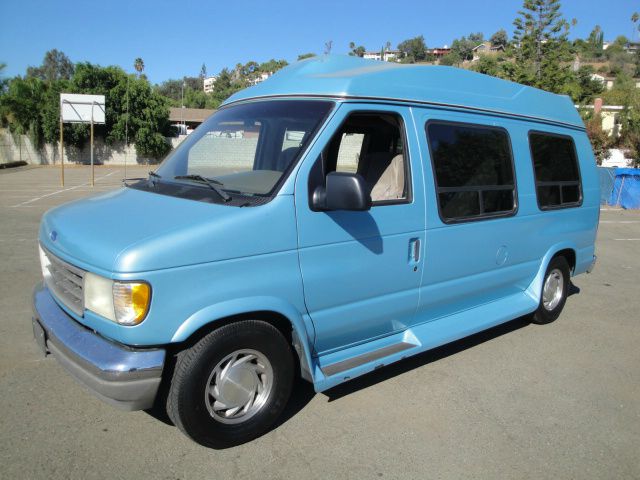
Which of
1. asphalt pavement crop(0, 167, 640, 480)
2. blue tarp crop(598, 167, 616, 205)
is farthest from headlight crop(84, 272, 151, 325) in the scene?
blue tarp crop(598, 167, 616, 205)

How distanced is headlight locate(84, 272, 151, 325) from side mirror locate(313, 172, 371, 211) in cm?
118

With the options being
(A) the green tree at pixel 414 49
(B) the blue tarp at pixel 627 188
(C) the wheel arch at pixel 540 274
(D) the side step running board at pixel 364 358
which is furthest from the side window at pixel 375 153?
(A) the green tree at pixel 414 49

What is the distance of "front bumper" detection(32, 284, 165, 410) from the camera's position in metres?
2.71

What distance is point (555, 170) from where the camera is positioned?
17.8ft

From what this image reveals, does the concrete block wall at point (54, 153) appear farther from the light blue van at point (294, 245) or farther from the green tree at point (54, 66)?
the green tree at point (54, 66)

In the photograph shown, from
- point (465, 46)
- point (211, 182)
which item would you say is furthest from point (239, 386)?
point (465, 46)

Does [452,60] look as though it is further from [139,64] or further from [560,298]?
[560,298]

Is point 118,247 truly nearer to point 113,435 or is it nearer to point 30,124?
point 113,435

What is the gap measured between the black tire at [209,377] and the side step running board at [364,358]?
28 cm

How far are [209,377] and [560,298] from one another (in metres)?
4.46

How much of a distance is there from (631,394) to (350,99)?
129 inches

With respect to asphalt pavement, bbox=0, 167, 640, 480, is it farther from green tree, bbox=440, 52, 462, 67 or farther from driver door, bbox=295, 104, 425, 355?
green tree, bbox=440, 52, 462, 67

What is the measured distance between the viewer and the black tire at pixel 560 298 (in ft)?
18.3

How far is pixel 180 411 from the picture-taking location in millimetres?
2895
